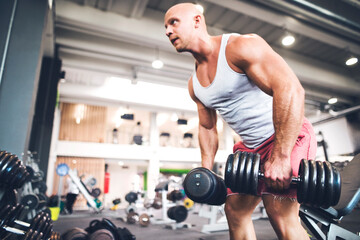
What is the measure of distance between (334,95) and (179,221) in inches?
260

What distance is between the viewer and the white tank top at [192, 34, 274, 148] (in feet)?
3.35

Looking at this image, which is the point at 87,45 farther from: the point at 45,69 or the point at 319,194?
the point at 319,194

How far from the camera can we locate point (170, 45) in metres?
4.68

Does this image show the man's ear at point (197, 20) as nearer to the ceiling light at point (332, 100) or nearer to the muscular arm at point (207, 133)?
the muscular arm at point (207, 133)

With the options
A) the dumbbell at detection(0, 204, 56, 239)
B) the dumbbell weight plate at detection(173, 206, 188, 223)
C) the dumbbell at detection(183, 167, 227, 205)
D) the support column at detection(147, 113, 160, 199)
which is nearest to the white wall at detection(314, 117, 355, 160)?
the support column at detection(147, 113, 160, 199)

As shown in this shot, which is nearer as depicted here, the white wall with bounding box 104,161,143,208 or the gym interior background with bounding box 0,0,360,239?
the gym interior background with bounding box 0,0,360,239

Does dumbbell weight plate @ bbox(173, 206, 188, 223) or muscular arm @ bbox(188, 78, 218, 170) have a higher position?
muscular arm @ bbox(188, 78, 218, 170)

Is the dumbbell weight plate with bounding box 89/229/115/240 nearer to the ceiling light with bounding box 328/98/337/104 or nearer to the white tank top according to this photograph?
the white tank top

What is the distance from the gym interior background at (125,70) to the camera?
2.57 meters

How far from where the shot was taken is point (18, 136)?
2.37 metres

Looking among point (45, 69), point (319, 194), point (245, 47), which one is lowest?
point (319, 194)

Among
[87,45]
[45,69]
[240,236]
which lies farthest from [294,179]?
[45,69]

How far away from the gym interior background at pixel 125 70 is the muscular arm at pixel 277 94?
235 cm

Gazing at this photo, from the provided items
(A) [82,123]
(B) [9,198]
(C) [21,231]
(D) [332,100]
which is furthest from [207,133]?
(A) [82,123]
